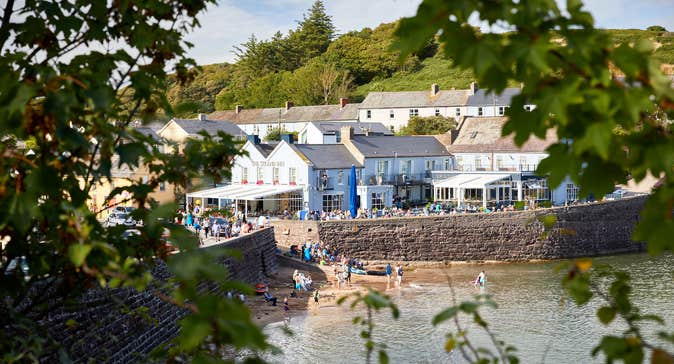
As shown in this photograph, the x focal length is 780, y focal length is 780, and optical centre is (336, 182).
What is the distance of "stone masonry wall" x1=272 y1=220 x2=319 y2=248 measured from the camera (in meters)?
38.1

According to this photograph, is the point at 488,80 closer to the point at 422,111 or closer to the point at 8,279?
the point at 8,279

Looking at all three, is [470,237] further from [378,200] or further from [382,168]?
[382,168]

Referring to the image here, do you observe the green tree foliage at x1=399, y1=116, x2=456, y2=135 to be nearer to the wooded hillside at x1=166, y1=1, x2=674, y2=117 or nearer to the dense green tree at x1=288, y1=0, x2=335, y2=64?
the wooded hillside at x1=166, y1=1, x2=674, y2=117

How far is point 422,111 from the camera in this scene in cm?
6931

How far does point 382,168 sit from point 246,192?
8.97 metres

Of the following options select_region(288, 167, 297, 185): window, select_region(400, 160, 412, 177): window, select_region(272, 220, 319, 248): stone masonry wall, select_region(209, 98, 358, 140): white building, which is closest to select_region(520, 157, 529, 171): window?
select_region(400, 160, 412, 177): window

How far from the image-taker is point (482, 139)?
51.7 metres

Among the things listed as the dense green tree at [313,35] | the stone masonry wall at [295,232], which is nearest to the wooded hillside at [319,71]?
the dense green tree at [313,35]

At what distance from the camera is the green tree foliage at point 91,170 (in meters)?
2.51

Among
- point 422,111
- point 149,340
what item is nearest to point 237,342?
point 149,340

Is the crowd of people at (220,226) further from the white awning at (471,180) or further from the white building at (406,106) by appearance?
the white building at (406,106)

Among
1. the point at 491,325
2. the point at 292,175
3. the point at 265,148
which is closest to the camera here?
the point at 491,325

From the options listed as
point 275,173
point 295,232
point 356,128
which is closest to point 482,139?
point 356,128

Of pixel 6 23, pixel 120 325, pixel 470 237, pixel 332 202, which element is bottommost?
pixel 470 237
